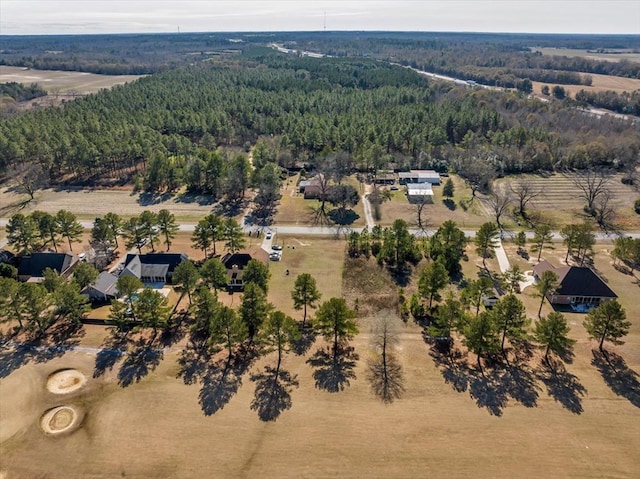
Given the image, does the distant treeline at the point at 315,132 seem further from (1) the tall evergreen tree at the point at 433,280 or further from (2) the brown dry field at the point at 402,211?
(1) the tall evergreen tree at the point at 433,280

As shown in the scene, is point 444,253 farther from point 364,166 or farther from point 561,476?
point 364,166

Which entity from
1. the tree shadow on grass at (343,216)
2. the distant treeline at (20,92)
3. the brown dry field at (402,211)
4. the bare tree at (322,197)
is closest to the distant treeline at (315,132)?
the bare tree at (322,197)

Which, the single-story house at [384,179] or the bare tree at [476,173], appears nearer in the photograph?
the bare tree at [476,173]

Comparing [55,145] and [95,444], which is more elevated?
[55,145]

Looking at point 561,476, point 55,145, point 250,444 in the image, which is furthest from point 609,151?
point 55,145

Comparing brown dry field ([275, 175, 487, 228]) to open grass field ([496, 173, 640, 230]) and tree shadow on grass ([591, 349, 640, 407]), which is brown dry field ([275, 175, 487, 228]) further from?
tree shadow on grass ([591, 349, 640, 407])

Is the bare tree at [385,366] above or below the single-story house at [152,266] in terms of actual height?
below
